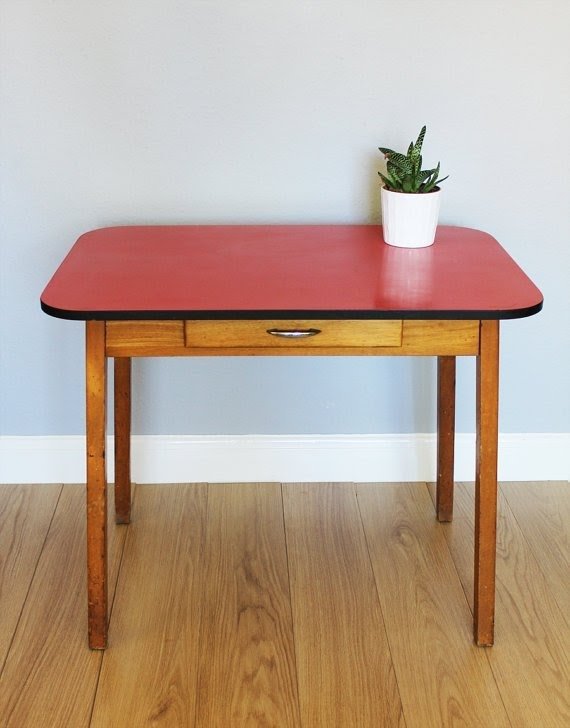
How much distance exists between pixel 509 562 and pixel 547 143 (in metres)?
0.92

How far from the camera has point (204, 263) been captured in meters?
2.07

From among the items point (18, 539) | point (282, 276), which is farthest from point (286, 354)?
point (18, 539)

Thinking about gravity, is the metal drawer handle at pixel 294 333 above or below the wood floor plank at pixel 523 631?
above

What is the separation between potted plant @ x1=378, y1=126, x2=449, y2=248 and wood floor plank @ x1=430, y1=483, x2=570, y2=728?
695mm

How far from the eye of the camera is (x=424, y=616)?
2.12 m

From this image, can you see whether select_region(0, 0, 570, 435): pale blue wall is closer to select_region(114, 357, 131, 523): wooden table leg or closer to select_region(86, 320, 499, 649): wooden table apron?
select_region(114, 357, 131, 523): wooden table leg

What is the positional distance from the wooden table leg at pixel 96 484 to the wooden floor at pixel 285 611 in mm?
82

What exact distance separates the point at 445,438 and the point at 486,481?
467 mm

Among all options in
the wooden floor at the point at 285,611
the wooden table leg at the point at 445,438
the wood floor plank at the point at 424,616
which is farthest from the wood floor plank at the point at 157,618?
the wooden table leg at the point at 445,438

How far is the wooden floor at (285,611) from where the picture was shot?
6.18ft

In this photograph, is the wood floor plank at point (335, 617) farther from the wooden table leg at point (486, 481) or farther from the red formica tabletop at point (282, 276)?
the red formica tabletop at point (282, 276)

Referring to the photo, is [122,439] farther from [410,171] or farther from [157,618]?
[410,171]

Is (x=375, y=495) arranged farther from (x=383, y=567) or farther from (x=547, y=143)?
(x=547, y=143)

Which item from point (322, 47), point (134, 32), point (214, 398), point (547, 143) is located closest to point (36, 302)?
point (214, 398)
